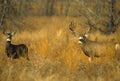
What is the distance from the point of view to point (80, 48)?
1480cm

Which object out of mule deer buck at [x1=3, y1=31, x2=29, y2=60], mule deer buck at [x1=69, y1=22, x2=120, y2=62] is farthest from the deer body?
mule deer buck at [x1=69, y1=22, x2=120, y2=62]

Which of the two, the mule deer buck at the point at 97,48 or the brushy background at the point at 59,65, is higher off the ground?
the mule deer buck at the point at 97,48

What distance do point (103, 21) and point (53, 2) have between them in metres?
32.7

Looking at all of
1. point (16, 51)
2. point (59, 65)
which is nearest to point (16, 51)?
point (16, 51)

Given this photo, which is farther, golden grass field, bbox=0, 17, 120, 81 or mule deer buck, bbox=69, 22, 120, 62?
mule deer buck, bbox=69, 22, 120, 62

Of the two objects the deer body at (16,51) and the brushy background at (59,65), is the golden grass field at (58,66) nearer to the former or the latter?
the brushy background at (59,65)

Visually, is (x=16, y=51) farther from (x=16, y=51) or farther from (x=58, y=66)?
(x=58, y=66)

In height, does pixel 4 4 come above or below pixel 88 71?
above

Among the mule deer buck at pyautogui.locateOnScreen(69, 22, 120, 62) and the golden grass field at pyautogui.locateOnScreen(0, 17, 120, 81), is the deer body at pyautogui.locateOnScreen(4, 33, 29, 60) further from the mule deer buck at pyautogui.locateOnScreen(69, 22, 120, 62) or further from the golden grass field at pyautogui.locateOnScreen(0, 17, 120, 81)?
the mule deer buck at pyautogui.locateOnScreen(69, 22, 120, 62)

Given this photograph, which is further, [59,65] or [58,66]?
[59,65]

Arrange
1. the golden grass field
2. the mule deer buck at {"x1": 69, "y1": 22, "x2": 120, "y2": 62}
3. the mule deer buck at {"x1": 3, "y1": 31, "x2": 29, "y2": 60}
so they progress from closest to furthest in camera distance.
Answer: the golden grass field < the mule deer buck at {"x1": 69, "y1": 22, "x2": 120, "y2": 62} < the mule deer buck at {"x1": 3, "y1": 31, "x2": 29, "y2": 60}

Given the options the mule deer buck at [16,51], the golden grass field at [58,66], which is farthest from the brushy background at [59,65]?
the mule deer buck at [16,51]

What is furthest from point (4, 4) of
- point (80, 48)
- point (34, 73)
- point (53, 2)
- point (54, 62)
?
point (53, 2)

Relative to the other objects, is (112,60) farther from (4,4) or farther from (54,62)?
(4,4)
